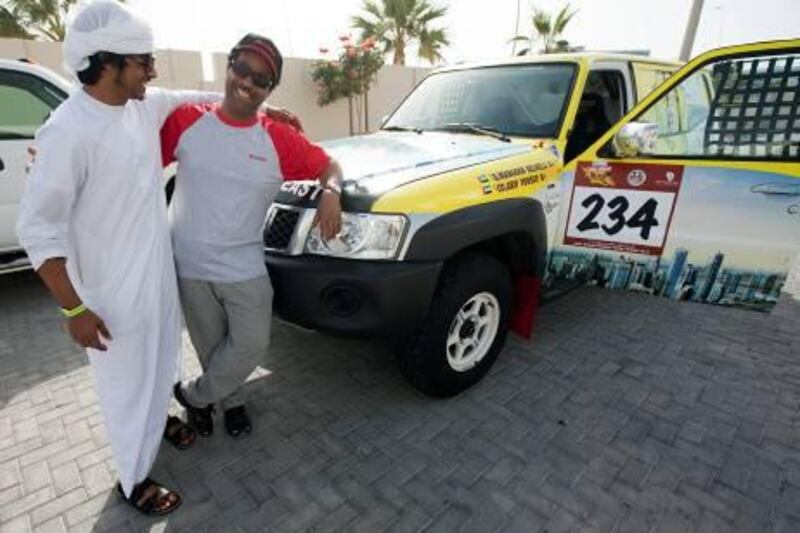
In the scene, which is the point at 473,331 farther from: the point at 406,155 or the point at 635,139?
the point at 635,139

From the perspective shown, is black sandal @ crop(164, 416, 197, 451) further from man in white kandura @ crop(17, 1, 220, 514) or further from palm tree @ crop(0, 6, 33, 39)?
palm tree @ crop(0, 6, 33, 39)

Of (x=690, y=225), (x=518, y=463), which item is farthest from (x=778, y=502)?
(x=690, y=225)

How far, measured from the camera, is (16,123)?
414 centimetres

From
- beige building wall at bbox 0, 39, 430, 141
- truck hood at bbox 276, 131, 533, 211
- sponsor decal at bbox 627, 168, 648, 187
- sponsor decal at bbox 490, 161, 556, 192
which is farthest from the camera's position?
beige building wall at bbox 0, 39, 430, 141

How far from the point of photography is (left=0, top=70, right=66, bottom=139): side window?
4.00 meters

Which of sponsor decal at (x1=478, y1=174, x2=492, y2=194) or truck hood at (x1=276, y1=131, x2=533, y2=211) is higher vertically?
Result: truck hood at (x1=276, y1=131, x2=533, y2=211)

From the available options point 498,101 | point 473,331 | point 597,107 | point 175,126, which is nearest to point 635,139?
point 597,107

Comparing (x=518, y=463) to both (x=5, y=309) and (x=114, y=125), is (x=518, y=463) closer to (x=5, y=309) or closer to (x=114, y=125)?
(x=114, y=125)

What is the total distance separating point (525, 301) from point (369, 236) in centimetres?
140

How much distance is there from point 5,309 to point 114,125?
328 cm

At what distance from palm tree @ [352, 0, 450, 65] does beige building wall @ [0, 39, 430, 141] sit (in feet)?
9.06

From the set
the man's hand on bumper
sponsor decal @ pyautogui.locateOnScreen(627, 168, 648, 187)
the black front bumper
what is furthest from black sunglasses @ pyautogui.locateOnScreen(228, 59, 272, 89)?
sponsor decal @ pyautogui.locateOnScreen(627, 168, 648, 187)

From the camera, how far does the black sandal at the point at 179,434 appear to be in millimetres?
2572

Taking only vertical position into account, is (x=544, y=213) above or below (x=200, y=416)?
above
